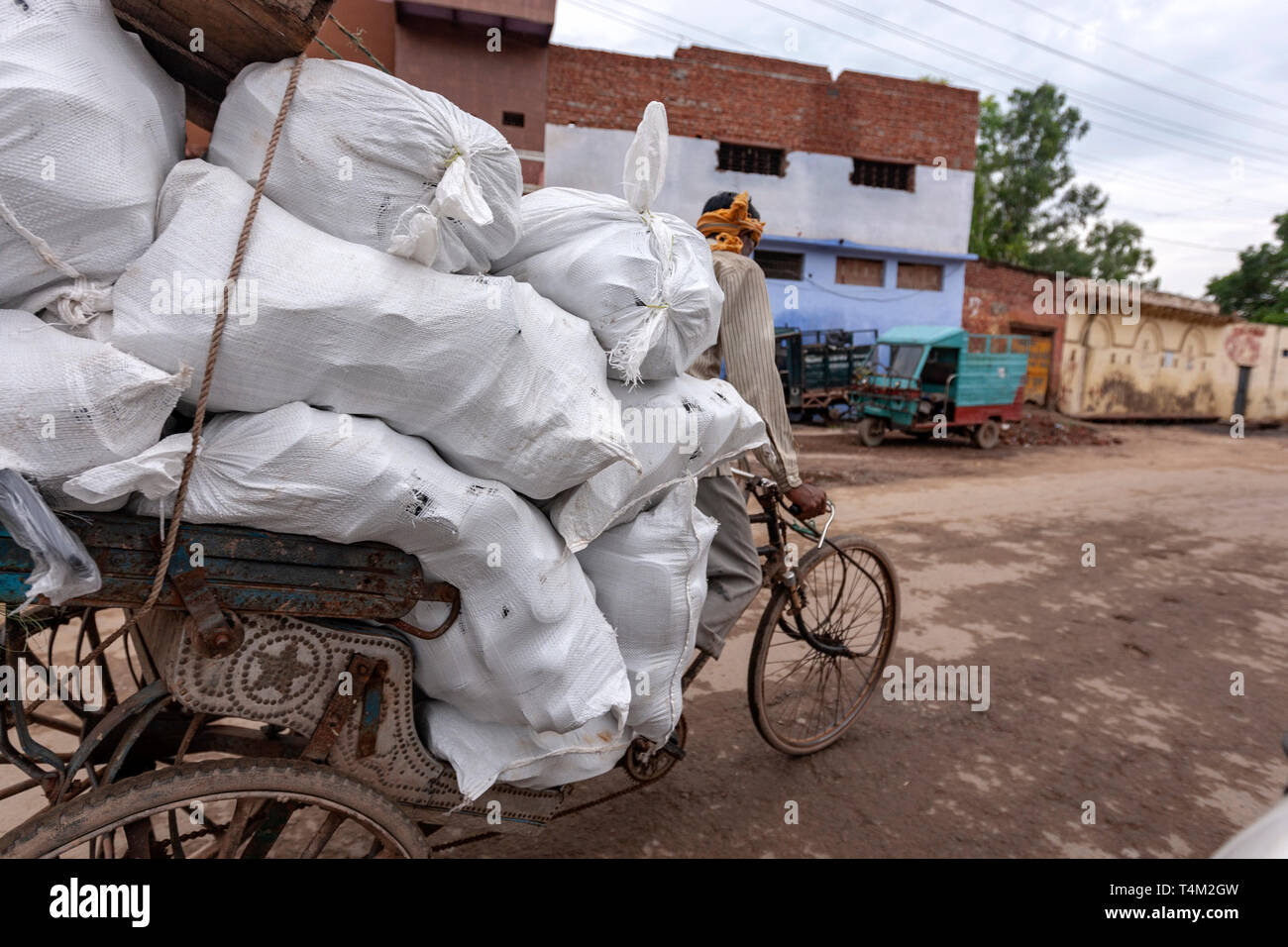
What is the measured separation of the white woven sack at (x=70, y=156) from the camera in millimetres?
1060

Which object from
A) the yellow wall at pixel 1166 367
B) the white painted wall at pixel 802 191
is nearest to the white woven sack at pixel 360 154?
the white painted wall at pixel 802 191

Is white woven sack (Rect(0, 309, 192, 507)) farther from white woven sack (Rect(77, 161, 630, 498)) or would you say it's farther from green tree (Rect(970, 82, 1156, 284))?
green tree (Rect(970, 82, 1156, 284))

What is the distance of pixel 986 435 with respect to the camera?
476 inches

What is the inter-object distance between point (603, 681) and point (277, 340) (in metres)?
0.86

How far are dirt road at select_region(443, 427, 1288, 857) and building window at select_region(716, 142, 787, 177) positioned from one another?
10381 mm

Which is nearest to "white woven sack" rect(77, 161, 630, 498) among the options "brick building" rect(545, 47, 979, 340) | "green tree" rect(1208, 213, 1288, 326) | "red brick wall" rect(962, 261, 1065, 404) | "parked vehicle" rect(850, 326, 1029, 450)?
"parked vehicle" rect(850, 326, 1029, 450)

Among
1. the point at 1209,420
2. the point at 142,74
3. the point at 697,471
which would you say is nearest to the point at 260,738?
the point at 697,471

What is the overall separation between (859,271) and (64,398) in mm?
16212

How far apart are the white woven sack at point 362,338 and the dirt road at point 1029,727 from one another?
1.38 metres

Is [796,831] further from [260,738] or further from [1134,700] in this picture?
[1134,700]

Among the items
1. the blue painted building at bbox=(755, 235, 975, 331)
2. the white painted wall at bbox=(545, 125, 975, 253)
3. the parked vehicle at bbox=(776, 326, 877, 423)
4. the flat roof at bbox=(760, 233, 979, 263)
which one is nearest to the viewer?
the parked vehicle at bbox=(776, 326, 877, 423)

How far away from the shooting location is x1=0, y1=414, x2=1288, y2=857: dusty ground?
2.32 meters

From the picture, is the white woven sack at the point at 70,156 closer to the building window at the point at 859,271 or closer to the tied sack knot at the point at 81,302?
the tied sack knot at the point at 81,302

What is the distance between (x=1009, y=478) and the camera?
8992 millimetres
